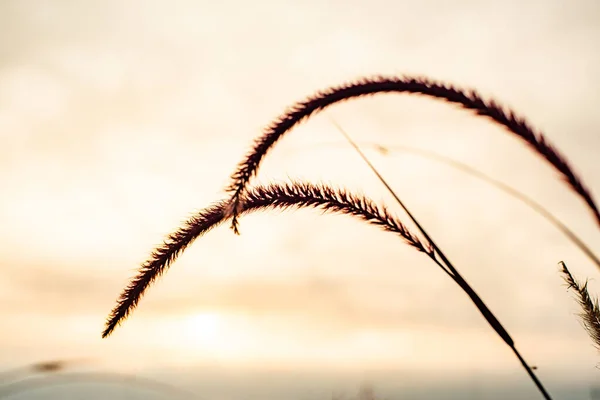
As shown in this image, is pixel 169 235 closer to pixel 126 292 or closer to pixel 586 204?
pixel 126 292

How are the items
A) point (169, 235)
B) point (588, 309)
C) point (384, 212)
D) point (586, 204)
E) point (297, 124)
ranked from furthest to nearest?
point (588, 309) → point (169, 235) → point (384, 212) → point (297, 124) → point (586, 204)

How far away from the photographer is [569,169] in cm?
148

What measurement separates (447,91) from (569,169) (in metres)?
0.43

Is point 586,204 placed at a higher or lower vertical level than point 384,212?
lower

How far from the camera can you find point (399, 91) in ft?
5.96

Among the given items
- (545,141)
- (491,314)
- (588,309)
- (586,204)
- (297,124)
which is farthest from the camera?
(588,309)

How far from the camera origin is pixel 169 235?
8.39 feet

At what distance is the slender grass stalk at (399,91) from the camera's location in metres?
1.50

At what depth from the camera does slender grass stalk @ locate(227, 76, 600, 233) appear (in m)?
1.50

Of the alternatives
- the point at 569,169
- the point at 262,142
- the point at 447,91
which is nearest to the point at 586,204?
the point at 569,169

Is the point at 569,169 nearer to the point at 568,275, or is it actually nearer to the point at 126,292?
the point at 568,275

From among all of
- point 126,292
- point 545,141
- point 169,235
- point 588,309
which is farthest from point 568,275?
point 126,292

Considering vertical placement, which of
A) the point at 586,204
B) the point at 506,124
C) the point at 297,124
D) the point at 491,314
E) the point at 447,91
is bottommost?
the point at 491,314

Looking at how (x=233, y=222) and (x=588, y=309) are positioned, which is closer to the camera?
(x=233, y=222)
